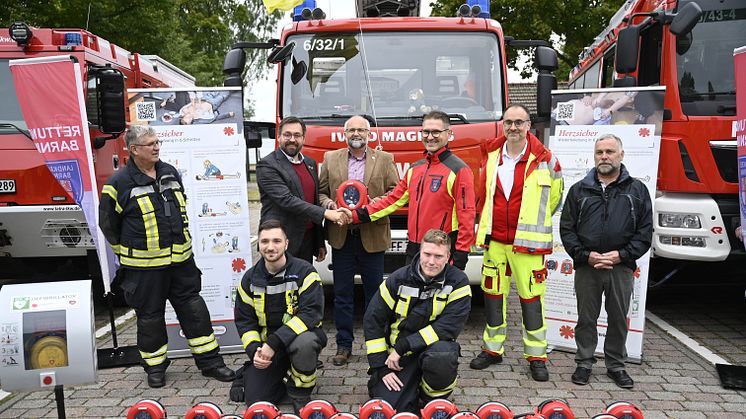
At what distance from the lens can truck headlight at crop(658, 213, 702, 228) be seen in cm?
541

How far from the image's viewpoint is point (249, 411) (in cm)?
355

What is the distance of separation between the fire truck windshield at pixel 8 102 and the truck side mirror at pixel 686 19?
614 cm

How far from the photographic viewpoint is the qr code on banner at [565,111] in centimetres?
517

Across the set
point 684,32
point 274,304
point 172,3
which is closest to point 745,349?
point 684,32

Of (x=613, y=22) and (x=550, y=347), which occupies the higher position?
(x=613, y=22)

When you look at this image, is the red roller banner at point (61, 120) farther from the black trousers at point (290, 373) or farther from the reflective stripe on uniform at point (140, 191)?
the black trousers at point (290, 373)

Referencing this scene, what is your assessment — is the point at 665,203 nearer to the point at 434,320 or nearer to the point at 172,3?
the point at 434,320

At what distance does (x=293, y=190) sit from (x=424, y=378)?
1.79 m

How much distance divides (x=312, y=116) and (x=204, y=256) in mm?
1641

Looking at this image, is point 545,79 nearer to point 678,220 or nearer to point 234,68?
point 678,220

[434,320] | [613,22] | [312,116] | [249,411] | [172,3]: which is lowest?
[249,411]

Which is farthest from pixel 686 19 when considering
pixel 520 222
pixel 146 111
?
pixel 146 111

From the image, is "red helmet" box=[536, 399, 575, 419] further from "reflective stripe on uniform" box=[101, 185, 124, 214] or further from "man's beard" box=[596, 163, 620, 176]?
"reflective stripe on uniform" box=[101, 185, 124, 214]

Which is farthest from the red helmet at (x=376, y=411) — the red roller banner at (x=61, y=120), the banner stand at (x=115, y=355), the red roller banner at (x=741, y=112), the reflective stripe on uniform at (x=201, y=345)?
the red roller banner at (x=741, y=112)
